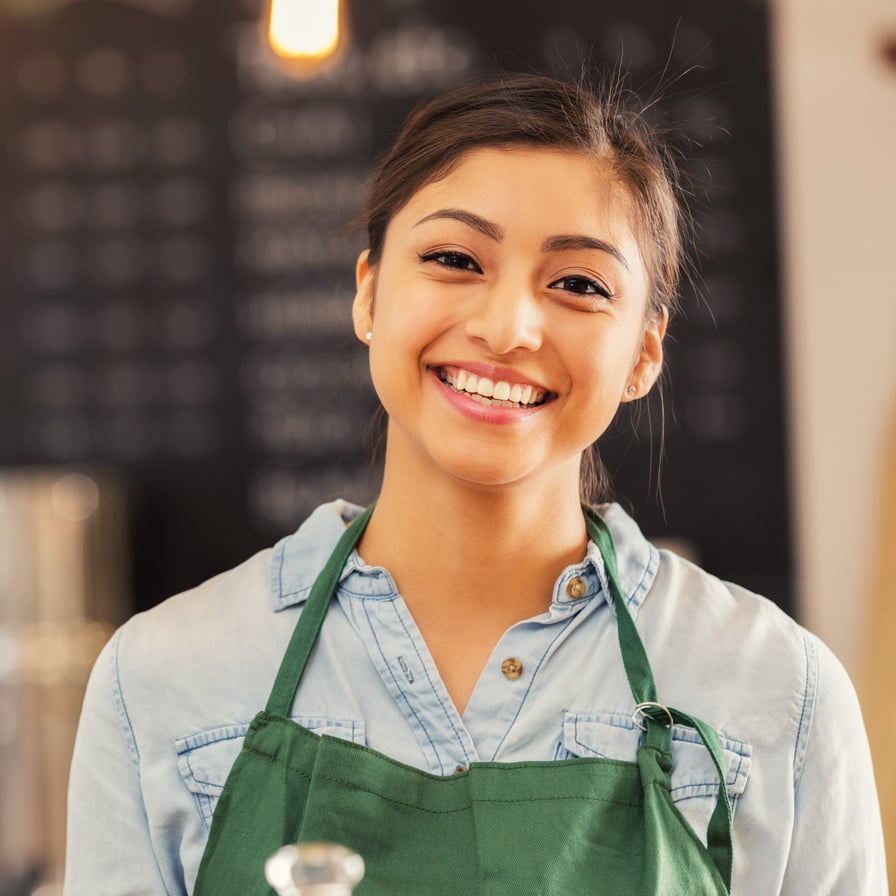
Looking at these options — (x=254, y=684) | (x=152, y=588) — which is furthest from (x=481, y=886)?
(x=152, y=588)

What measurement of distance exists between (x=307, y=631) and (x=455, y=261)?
0.32m

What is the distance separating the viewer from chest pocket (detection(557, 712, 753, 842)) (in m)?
1.01

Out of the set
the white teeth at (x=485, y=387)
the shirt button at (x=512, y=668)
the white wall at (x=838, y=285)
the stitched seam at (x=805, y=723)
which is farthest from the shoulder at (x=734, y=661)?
the white wall at (x=838, y=285)

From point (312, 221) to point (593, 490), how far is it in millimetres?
1552

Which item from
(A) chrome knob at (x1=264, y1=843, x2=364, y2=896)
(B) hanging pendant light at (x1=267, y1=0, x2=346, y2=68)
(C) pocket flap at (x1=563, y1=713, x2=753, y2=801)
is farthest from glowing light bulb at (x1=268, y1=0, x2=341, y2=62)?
(A) chrome knob at (x1=264, y1=843, x2=364, y2=896)

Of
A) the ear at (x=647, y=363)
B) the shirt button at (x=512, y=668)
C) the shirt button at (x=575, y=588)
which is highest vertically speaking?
the ear at (x=647, y=363)

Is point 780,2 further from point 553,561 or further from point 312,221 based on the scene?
point 553,561

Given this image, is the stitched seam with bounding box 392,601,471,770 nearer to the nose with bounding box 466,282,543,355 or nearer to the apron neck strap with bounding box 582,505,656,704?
the apron neck strap with bounding box 582,505,656,704

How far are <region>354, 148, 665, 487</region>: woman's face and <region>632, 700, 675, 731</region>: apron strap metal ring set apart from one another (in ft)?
0.65

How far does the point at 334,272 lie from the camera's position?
8.98 ft

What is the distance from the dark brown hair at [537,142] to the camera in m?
1.05

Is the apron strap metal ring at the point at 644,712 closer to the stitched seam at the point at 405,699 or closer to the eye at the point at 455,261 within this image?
the stitched seam at the point at 405,699

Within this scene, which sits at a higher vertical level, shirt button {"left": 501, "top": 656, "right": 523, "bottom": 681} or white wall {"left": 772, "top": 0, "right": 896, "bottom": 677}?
white wall {"left": 772, "top": 0, "right": 896, "bottom": 677}

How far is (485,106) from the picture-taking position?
3.54 feet
